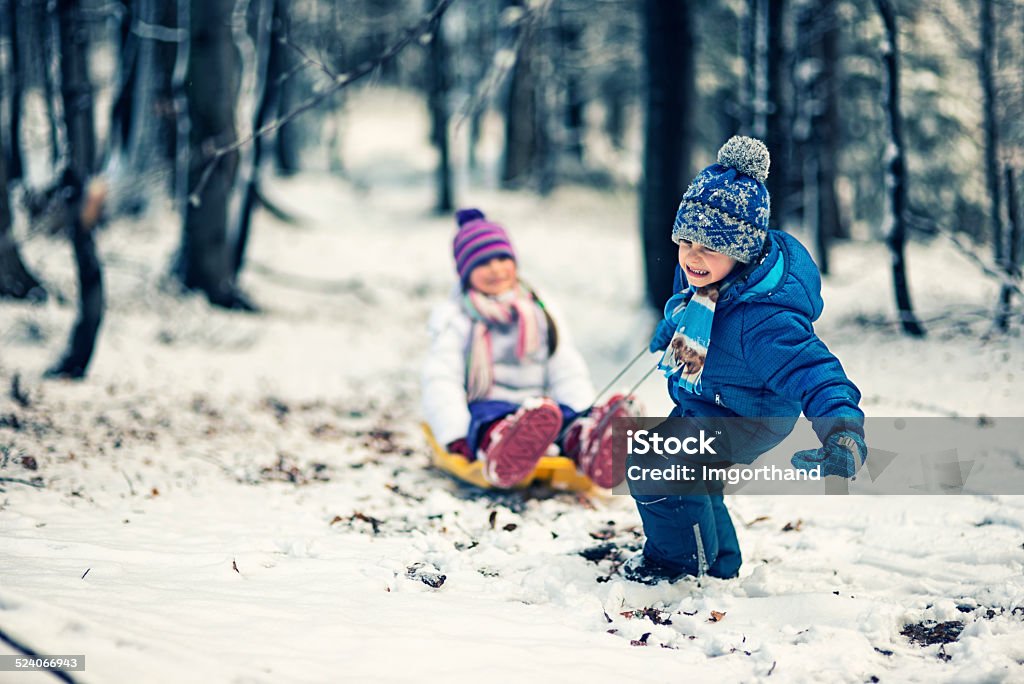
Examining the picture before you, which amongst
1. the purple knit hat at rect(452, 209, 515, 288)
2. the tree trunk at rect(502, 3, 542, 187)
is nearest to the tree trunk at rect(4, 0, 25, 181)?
the purple knit hat at rect(452, 209, 515, 288)

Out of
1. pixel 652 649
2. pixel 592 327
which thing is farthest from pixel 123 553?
pixel 592 327

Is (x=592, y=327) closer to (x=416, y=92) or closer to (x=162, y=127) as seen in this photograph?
(x=162, y=127)

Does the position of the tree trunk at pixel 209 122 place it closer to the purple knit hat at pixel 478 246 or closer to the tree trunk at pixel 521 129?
the purple knit hat at pixel 478 246

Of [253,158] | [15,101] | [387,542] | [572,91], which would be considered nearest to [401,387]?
[387,542]

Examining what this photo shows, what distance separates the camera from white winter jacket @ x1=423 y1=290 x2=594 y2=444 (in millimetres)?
5090

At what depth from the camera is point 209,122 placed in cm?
957

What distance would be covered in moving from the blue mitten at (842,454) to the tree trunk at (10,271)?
26.0 ft

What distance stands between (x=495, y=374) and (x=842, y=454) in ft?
8.62

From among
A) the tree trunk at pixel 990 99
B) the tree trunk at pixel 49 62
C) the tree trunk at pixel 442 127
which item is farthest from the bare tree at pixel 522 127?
the tree trunk at pixel 990 99

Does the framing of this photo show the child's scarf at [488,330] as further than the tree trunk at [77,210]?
No

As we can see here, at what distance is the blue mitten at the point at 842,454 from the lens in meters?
2.91

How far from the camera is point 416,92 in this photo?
40.3 m
